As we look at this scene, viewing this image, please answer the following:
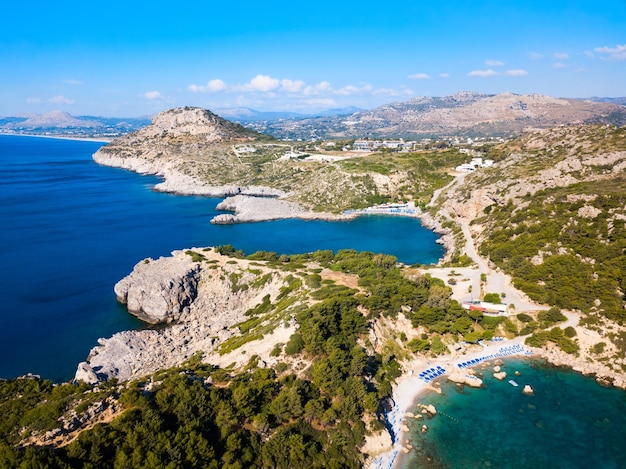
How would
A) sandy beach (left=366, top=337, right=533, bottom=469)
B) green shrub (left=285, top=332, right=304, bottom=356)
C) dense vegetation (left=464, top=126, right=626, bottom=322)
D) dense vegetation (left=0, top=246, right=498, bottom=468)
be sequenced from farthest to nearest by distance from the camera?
dense vegetation (left=464, top=126, right=626, bottom=322)
green shrub (left=285, top=332, right=304, bottom=356)
sandy beach (left=366, top=337, right=533, bottom=469)
dense vegetation (left=0, top=246, right=498, bottom=468)

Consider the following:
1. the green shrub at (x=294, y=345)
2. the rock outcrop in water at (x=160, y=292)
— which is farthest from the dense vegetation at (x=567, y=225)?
the rock outcrop in water at (x=160, y=292)

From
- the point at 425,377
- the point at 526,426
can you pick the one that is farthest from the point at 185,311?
the point at 526,426

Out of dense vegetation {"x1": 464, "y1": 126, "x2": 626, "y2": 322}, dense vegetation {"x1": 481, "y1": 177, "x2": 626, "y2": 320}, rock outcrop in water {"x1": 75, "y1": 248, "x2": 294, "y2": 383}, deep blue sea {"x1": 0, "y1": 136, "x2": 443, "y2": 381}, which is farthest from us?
deep blue sea {"x1": 0, "y1": 136, "x2": 443, "y2": 381}

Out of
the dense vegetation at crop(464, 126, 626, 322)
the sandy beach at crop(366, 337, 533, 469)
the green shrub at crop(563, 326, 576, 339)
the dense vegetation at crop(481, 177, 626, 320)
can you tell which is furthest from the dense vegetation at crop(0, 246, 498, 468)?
the dense vegetation at crop(464, 126, 626, 322)

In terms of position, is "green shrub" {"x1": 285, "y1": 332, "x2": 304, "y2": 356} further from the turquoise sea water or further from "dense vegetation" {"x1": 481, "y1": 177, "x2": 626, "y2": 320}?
"dense vegetation" {"x1": 481, "y1": 177, "x2": 626, "y2": 320}

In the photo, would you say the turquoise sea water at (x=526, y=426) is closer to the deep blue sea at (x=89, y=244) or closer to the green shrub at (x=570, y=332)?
the green shrub at (x=570, y=332)

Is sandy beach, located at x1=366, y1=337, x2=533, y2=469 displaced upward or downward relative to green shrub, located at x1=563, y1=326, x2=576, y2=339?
downward
